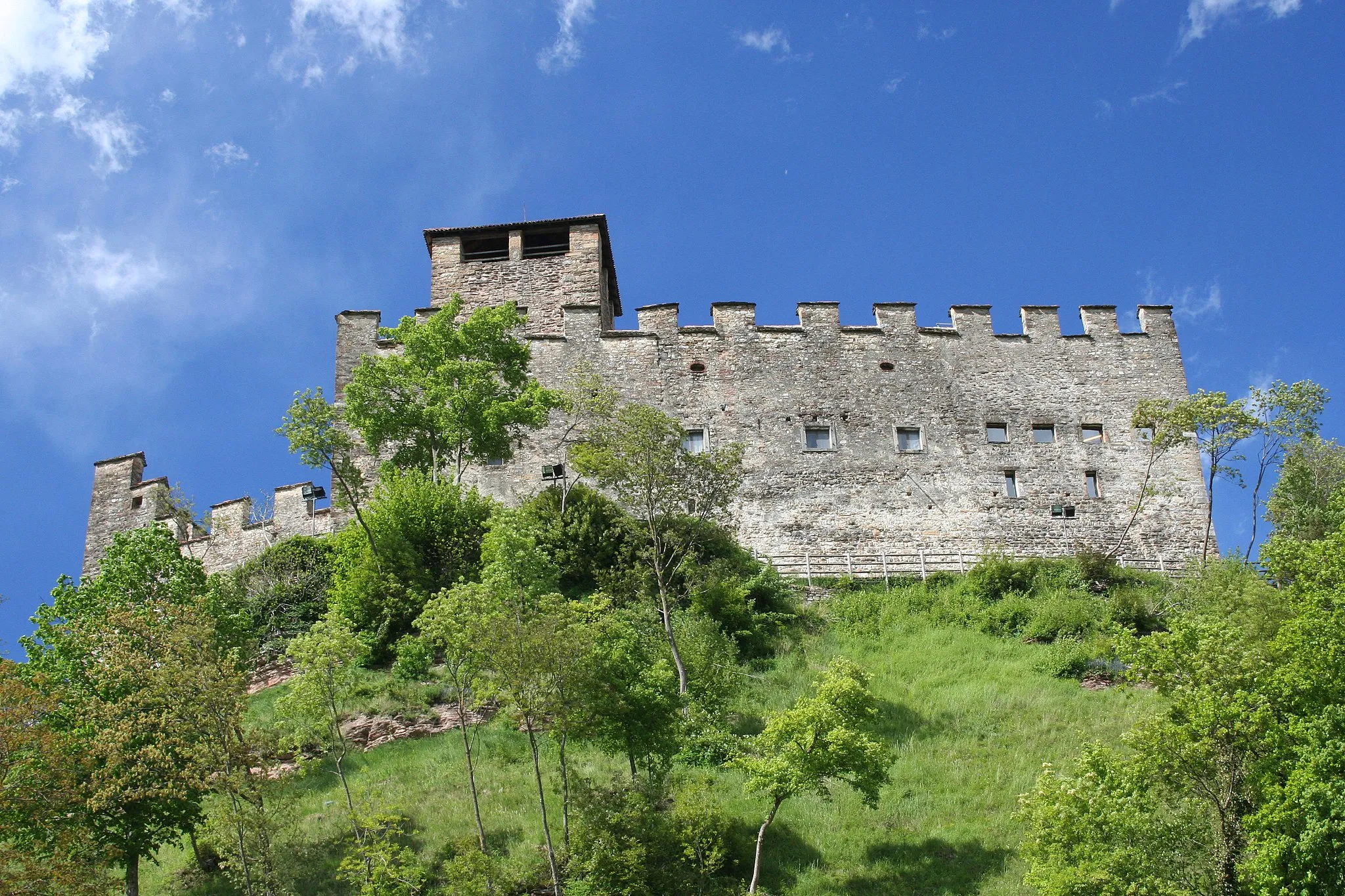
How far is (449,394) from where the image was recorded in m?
34.1

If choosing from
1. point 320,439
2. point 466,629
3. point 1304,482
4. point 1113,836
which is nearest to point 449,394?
point 320,439

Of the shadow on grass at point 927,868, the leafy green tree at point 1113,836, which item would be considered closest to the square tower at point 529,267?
the shadow on grass at point 927,868

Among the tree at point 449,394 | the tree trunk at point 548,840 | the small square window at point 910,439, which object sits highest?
the tree at point 449,394

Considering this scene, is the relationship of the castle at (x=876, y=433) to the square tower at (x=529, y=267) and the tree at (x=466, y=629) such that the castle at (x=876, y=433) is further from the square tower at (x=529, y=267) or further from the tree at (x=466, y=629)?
the tree at (x=466, y=629)

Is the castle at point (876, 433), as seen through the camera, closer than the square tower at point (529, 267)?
Yes

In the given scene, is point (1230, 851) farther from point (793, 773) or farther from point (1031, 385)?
point (1031, 385)

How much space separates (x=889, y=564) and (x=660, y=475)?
28.5ft

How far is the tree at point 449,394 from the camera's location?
3388cm

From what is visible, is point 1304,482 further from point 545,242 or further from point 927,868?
point 545,242

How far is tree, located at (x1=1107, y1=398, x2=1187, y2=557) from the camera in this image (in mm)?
36000

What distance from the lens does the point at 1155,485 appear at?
37.4 meters

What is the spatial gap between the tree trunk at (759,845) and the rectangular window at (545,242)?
958 inches

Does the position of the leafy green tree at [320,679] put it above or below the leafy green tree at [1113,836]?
above

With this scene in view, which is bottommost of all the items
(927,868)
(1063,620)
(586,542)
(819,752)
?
(927,868)
